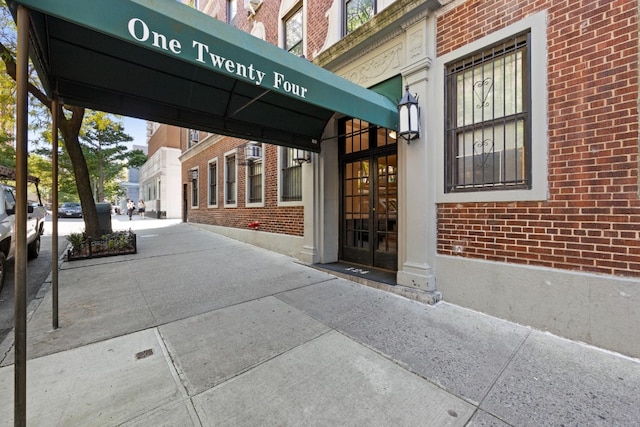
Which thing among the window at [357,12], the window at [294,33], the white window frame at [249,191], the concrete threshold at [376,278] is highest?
the window at [294,33]

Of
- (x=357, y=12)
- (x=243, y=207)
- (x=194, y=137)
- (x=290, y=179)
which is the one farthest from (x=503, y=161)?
(x=194, y=137)

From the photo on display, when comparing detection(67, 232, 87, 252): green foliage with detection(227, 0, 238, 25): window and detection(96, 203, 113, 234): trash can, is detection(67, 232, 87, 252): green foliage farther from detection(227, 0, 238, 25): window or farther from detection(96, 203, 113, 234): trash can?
detection(227, 0, 238, 25): window

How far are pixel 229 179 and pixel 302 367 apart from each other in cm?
991

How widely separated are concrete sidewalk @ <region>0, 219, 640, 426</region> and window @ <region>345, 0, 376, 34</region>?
5.43 meters

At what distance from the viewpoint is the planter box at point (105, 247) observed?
281 inches

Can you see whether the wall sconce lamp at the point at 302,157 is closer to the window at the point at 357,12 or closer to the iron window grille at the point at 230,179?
the window at the point at 357,12

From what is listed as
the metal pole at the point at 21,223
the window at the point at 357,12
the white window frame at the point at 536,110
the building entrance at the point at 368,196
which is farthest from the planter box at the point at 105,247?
the white window frame at the point at 536,110

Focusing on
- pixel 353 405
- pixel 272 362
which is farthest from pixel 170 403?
pixel 353 405

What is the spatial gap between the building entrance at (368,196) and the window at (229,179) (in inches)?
237

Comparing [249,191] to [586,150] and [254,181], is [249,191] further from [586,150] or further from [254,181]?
[586,150]

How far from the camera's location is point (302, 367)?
2562 millimetres

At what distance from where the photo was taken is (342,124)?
21.3 ft

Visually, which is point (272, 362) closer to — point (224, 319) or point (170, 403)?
point (170, 403)

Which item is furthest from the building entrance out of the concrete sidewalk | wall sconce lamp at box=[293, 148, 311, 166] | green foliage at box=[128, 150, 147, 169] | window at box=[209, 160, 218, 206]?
green foliage at box=[128, 150, 147, 169]
